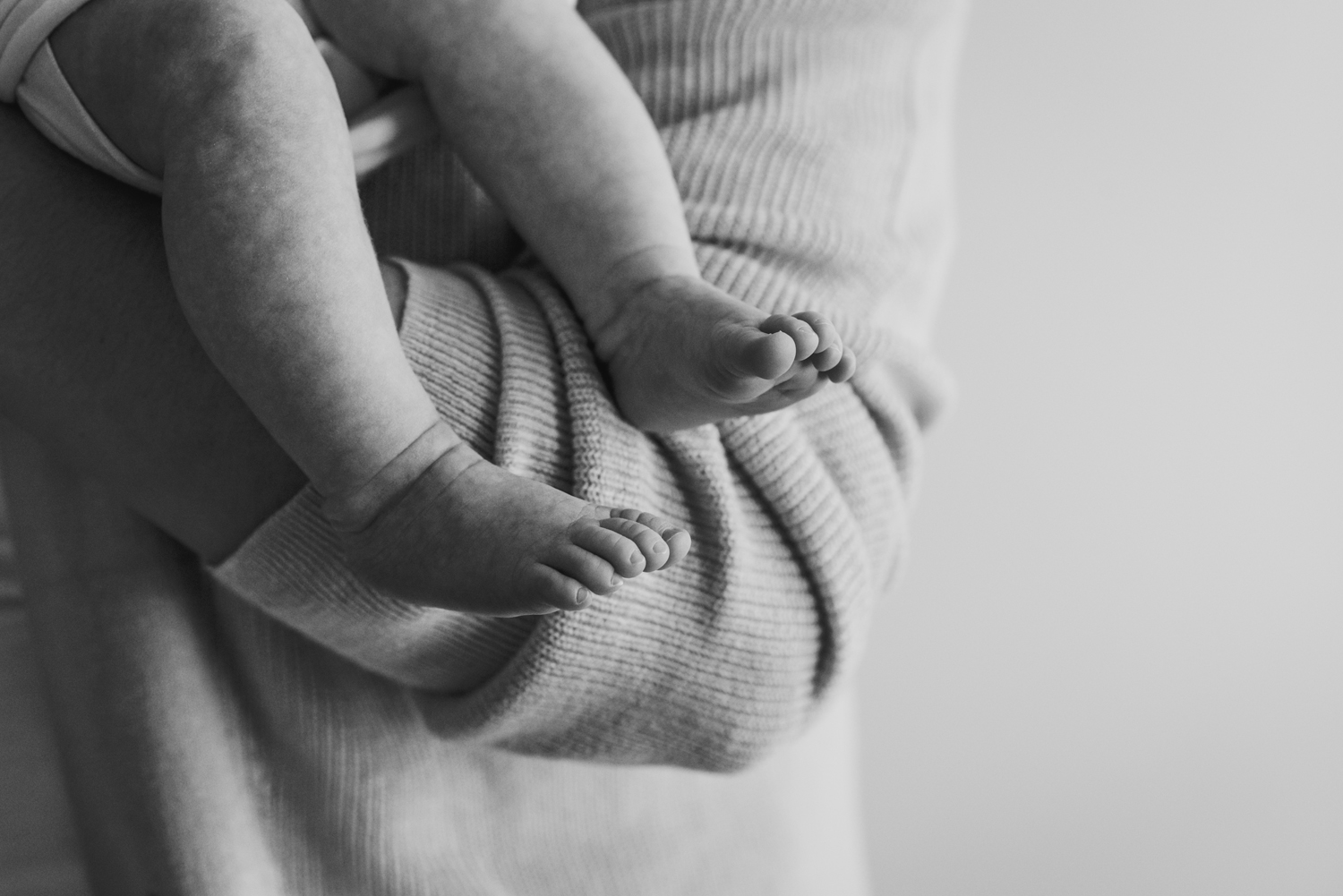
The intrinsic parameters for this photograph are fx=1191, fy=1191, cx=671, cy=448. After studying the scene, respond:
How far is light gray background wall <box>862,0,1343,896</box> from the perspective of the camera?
1.27 meters

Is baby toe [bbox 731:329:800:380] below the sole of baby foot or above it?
above

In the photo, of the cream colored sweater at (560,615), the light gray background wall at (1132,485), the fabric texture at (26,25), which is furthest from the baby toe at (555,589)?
the light gray background wall at (1132,485)

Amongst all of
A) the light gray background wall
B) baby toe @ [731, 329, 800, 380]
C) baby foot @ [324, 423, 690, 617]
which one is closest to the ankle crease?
baby foot @ [324, 423, 690, 617]

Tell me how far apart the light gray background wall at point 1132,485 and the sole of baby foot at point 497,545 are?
949mm

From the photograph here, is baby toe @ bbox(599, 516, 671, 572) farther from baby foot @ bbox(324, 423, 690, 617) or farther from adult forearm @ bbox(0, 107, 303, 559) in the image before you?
adult forearm @ bbox(0, 107, 303, 559)

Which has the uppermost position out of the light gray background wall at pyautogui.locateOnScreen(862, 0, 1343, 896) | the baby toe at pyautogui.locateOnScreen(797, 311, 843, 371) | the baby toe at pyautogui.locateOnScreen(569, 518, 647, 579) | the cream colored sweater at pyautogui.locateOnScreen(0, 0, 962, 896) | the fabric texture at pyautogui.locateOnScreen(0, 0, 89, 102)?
the fabric texture at pyautogui.locateOnScreen(0, 0, 89, 102)

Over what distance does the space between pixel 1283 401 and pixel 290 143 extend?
3.90ft

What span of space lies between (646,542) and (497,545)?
6 centimetres

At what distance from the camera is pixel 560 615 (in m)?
0.55

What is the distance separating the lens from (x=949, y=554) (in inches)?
54.9

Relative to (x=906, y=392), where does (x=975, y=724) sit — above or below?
below

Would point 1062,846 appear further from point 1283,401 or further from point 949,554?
point 1283,401

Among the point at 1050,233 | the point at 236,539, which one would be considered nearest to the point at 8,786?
the point at 236,539

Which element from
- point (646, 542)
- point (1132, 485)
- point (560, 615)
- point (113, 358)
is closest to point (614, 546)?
point (646, 542)
